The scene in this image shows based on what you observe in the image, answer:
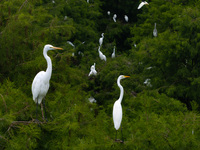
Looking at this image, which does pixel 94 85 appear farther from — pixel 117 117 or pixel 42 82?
pixel 117 117

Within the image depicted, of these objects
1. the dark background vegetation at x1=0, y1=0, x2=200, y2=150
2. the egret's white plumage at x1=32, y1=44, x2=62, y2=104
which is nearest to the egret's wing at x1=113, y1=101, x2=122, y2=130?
the dark background vegetation at x1=0, y1=0, x2=200, y2=150

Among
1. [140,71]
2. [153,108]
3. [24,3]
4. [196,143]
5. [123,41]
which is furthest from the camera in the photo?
[123,41]

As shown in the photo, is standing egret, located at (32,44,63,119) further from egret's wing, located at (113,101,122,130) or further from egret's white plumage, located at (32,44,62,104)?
egret's wing, located at (113,101,122,130)

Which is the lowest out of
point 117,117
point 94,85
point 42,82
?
point 94,85

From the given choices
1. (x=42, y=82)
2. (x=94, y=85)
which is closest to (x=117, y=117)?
(x=42, y=82)

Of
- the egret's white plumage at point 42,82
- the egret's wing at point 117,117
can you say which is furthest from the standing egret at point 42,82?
the egret's wing at point 117,117

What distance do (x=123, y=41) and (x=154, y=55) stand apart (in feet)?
28.7

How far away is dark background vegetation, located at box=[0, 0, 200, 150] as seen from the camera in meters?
5.27

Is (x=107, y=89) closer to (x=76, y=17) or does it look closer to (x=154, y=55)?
(x=154, y=55)

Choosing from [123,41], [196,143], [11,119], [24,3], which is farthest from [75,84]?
[123,41]

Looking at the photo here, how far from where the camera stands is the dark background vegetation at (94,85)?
527 cm

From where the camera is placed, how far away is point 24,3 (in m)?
8.51

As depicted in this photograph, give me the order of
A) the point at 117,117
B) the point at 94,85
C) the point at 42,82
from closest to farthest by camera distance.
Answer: the point at 117,117
the point at 42,82
the point at 94,85

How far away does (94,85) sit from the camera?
34.4 ft
